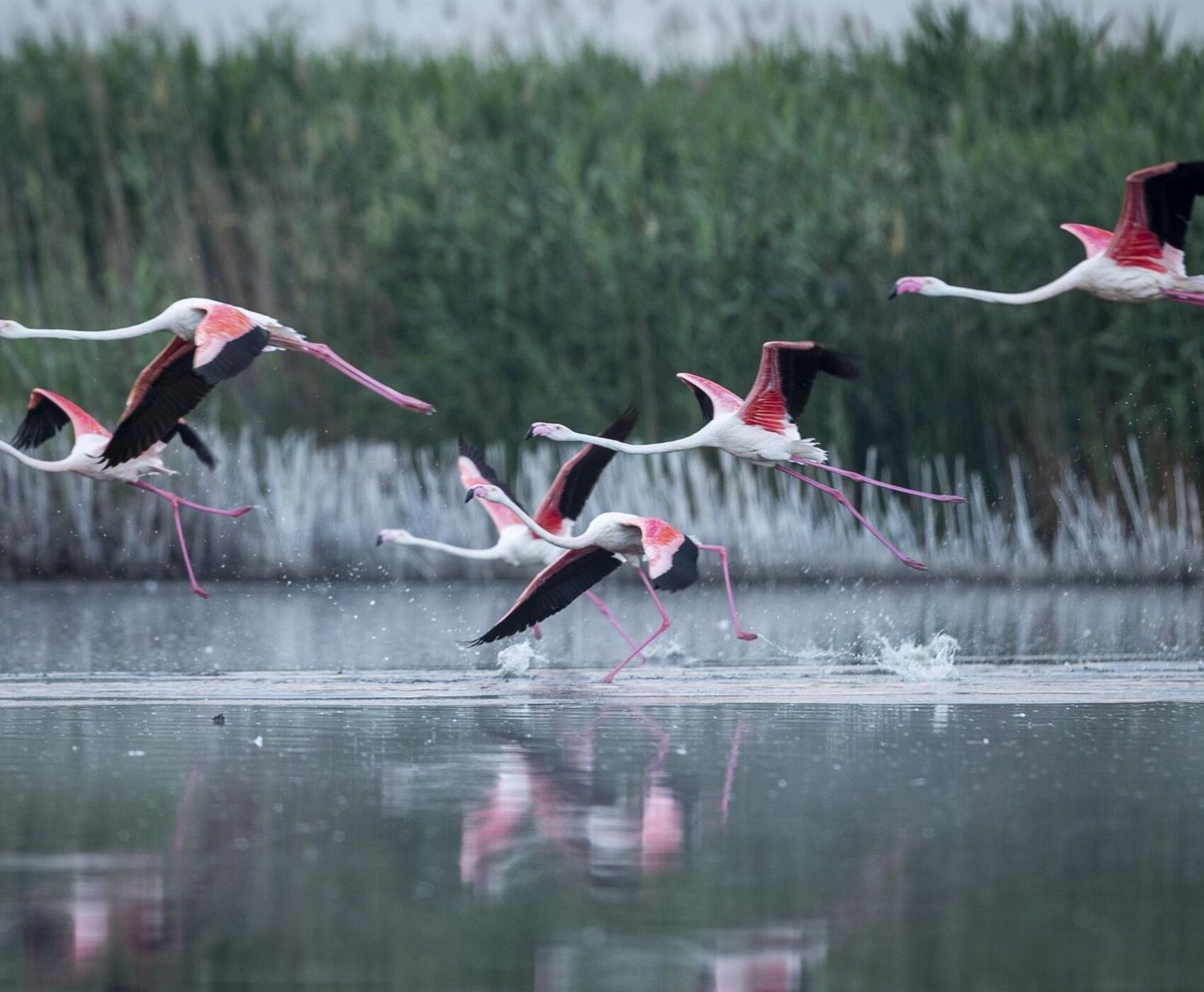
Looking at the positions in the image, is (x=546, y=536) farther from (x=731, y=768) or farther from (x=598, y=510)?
(x=598, y=510)

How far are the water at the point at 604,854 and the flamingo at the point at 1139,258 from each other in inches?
102

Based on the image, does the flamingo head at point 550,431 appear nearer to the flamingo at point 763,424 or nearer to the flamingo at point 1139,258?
the flamingo at point 763,424

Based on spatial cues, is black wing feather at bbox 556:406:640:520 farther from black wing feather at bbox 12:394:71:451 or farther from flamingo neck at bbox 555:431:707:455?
black wing feather at bbox 12:394:71:451

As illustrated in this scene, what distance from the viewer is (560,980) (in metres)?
4.57

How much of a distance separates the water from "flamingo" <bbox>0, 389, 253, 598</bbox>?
234cm

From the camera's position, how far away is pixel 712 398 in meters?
10.9

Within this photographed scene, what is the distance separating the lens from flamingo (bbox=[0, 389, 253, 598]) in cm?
1083

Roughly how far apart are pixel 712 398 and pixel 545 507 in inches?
42.7

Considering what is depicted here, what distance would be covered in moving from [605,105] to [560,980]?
1497cm

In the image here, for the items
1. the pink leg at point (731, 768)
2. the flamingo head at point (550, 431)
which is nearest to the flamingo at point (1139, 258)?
the flamingo head at point (550, 431)

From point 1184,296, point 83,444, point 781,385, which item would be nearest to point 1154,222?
point 1184,296

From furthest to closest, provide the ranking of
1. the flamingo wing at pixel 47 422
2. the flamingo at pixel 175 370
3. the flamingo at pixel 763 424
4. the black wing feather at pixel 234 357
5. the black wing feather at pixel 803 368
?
the flamingo wing at pixel 47 422, the flamingo at pixel 763 424, the flamingo at pixel 175 370, the black wing feather at pixel 803 368, the black wing feather at pixel 234 357

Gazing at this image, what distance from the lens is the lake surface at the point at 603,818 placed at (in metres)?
4.79

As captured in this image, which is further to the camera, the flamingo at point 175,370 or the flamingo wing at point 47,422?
the flamingo wing at point 47,422
